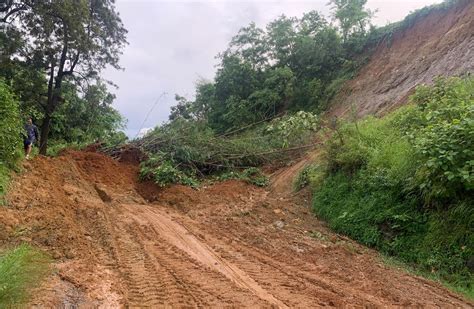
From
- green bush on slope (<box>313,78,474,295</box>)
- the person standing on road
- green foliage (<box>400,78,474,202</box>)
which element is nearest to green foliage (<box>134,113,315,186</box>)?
the person standing on road

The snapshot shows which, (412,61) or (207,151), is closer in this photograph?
(207,151)

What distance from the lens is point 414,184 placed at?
6.70 meters

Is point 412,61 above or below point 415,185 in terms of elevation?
above

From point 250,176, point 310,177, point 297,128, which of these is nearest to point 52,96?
point 250,176

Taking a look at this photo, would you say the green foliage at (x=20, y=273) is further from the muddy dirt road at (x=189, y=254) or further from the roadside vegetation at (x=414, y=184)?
the roadside vegetation at (x=414, y=184)

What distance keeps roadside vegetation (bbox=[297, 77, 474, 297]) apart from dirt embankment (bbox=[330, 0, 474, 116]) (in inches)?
204

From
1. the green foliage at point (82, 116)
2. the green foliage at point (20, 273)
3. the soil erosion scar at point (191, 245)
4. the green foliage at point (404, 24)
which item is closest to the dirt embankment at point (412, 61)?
the green foliage at point (404, 24)

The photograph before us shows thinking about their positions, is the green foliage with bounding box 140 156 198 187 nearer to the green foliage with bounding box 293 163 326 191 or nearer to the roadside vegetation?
the green foliage with bounding box 293 163 326 191

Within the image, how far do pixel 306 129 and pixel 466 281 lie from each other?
27.4 feet

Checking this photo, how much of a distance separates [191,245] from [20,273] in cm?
278

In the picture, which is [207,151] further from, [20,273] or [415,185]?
[20,273]

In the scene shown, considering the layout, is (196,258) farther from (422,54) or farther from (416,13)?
(416,13)

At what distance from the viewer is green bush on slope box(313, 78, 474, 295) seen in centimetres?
574

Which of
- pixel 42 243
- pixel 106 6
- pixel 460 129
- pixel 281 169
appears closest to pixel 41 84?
pixel 106 6
